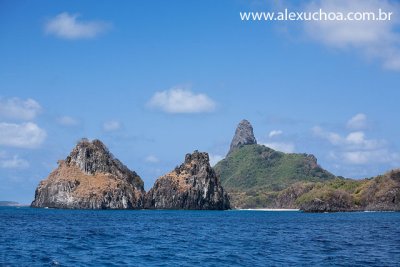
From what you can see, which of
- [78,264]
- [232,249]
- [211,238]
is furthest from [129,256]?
[211,238]

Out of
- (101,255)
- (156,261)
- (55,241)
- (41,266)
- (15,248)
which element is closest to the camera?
(41,266)

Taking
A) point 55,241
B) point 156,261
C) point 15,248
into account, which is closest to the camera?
point 156,261

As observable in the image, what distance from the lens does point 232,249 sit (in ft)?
235

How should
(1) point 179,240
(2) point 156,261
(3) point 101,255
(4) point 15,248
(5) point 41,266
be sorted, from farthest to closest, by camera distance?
(1) point 179,240
(4) point 15,248
(3) point 101,255
(2) point 156,261
(5) point 41,266

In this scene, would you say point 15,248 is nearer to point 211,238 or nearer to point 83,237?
point 83,237

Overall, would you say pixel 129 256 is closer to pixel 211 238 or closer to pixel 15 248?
pixel 15 248

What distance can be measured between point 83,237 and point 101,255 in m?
24.7

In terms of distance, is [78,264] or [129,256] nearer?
[78,264]

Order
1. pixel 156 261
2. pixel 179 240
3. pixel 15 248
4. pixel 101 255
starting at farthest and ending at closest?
pixel 179 240 → pixel 15 248 → pixel 101 255 → pixel 156 261

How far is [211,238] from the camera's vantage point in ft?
294

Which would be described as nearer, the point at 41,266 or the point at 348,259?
the point at 41,266

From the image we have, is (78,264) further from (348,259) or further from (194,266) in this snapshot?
(348,259)

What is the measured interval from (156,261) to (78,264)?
8.08 metres

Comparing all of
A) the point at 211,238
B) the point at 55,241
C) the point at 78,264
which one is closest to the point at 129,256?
the point at 78,264
